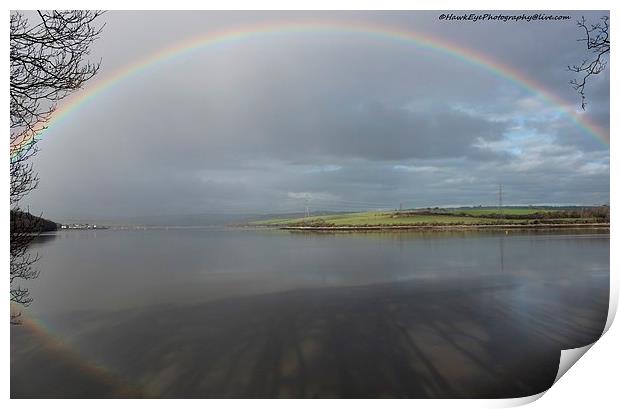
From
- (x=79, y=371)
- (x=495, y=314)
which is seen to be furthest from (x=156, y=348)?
(x=495, y=314)

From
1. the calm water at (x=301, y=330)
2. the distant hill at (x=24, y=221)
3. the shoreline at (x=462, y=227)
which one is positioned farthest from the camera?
the shoreline at (x=462, y=227)

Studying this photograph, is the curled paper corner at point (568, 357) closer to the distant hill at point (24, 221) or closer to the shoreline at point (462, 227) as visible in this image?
the distant hill at point (24, 221)

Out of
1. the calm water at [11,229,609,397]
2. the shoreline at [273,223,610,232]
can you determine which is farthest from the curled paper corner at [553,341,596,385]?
the shoreline at [273,223,610,232]

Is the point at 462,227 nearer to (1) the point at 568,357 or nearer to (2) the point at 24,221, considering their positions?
(1) the point at 568,357

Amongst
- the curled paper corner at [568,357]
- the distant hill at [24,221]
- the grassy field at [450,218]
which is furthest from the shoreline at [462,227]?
the distant hill at [24,221]

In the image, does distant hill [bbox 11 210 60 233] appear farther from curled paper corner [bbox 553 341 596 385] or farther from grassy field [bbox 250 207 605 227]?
grassy field [bbox 250 207 605 227]
